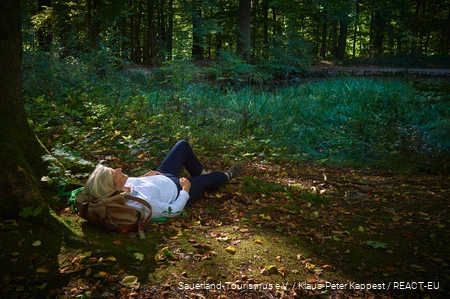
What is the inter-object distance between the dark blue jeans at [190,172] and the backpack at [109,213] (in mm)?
998

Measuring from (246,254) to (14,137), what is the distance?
2436 mm

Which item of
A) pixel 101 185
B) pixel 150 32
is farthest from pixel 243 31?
pixel 101 185

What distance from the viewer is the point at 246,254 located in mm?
3051

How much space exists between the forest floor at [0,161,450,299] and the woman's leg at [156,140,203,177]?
0.58 meters

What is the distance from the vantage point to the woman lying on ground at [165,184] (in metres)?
3.15

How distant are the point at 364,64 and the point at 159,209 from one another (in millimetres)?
19706

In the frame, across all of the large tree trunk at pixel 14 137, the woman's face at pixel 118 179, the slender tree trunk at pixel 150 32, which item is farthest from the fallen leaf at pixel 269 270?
the slender tree trunk at pixel 150 32

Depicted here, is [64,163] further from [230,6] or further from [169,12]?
[230,6]

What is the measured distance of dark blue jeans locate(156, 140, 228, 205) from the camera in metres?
4.27

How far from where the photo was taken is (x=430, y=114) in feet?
29.3

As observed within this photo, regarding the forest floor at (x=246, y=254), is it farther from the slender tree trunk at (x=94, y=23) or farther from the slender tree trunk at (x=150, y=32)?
the slender tree trunk at (x=150, y=32)

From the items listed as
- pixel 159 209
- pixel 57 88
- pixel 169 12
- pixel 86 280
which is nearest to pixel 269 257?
pixel 159 209

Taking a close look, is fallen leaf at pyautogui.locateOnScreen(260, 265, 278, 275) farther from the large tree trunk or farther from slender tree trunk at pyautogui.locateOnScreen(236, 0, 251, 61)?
slender tree trunk at pyautogui.locateOnScreen(236, 0, 251, 61)

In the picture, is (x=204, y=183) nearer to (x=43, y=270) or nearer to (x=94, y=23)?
(x=43, y=270)
